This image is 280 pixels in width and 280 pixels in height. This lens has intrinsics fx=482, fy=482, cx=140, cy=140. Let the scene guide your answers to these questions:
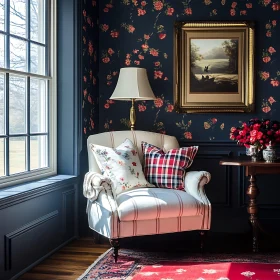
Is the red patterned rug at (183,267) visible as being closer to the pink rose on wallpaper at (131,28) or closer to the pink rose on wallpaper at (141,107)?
the pink rose on wallpaper at (141,107)

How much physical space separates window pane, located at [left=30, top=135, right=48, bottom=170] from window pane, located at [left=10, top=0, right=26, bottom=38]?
0.81 metres

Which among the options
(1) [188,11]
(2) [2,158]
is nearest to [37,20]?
(2) [2,158]

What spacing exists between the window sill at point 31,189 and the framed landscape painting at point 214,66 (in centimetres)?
138

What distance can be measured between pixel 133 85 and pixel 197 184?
1.07 m

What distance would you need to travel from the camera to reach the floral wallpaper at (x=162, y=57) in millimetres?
4492

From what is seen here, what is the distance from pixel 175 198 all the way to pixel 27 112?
4.20 feet

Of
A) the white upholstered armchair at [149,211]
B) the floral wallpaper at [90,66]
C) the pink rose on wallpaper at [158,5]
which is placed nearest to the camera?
the white upholstered armchair at [149,211]

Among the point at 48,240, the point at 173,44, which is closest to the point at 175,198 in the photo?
the point at 48,240

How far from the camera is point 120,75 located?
14.2 feet

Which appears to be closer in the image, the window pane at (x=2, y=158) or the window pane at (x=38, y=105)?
the window pane at (x=2, y=158)

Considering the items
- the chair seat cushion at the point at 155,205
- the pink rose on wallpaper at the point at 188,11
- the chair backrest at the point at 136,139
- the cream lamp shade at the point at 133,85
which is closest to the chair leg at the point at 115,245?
the chair seat cushion at the point at 155,205

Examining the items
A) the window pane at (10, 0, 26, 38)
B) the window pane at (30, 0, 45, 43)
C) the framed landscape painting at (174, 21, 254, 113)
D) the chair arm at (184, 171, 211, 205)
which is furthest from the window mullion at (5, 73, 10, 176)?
the framed landscape painting at (174, 21, 254, 113)

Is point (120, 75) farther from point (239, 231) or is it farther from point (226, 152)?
point (239, 231)

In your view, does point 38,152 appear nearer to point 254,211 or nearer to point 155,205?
point 155,205
